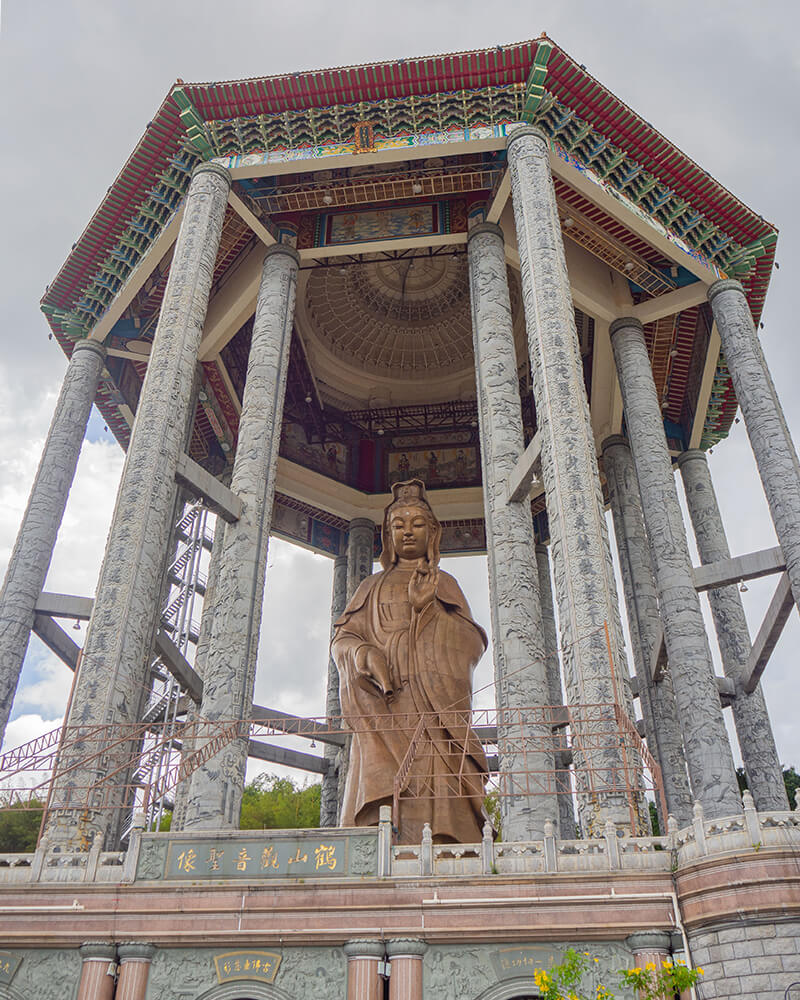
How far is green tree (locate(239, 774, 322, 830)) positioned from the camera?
30500 millimetres

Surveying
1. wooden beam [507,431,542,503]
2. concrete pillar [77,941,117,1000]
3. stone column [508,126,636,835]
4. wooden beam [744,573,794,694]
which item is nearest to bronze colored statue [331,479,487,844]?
stone column [508,126,636,835]

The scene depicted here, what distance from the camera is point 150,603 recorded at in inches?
440

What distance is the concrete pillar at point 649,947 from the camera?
7.02m

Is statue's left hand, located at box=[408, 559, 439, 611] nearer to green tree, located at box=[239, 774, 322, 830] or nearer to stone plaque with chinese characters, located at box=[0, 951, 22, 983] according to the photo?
stone plaque with chinese characters, located at box=[0, 951, 22, 983]

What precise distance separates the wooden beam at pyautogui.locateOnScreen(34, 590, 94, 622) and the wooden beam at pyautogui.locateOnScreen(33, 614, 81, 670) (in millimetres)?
195

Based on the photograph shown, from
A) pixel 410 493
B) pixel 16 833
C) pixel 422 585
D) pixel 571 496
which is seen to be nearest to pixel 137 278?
pixel 410 493

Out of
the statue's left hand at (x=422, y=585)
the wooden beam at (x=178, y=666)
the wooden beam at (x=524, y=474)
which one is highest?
the wooden beam at (x=524, y=474)

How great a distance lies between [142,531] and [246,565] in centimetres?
158

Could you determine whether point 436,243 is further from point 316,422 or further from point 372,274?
point 316,422

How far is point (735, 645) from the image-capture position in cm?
1622

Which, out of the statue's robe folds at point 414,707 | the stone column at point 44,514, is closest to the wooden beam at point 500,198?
the statue's robe folds at point 414,707

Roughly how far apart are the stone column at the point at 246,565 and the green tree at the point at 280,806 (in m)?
19.0

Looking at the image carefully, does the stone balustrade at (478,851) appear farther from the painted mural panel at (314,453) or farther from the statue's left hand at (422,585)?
the painted mural panel at (314,453)

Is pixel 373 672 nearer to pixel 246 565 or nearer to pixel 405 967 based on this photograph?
pixel 246 565
